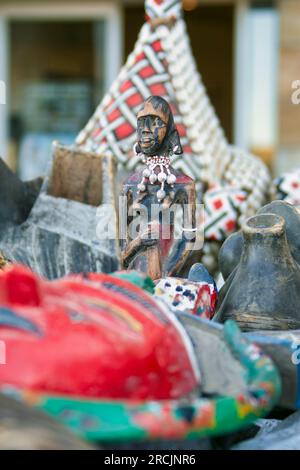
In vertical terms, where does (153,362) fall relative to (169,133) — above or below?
below

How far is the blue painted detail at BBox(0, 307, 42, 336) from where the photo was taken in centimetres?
153

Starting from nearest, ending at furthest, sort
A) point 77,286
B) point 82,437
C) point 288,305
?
1. point 82,437
2. point 77,286
3. point 288,305

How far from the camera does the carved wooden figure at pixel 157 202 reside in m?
2.45

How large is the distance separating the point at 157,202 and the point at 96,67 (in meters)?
4.80

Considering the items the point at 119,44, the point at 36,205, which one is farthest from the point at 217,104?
the point at 36,205

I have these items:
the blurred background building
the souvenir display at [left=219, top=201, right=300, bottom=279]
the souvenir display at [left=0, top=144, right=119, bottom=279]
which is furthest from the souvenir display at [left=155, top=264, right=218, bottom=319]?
the blurred background building

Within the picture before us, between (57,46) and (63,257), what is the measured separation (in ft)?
14.9

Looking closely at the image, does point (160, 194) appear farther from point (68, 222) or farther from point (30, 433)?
point (30, 433)

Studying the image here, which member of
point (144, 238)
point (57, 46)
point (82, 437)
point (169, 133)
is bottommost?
point (82, 437)

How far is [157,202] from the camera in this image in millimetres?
2512

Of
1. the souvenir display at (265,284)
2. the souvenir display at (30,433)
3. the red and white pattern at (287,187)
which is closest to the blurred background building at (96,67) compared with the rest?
the red and white pattern at (287,187)

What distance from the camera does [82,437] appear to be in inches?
58.7

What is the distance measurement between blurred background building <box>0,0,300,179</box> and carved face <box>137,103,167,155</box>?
376cm

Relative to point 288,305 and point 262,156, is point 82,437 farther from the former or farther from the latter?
point 262,156
